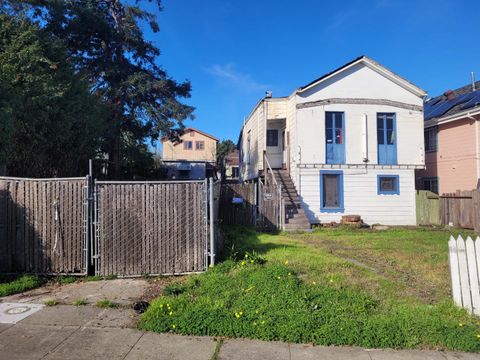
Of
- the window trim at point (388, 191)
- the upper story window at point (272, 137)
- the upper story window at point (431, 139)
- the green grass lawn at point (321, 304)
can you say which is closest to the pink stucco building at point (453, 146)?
the upper story window at point (431, 139)

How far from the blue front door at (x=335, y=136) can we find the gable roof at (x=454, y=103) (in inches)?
259

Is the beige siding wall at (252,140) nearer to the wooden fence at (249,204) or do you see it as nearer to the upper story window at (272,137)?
the upper story window at (272,137)

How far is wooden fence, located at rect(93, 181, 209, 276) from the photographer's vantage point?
733 centimetres

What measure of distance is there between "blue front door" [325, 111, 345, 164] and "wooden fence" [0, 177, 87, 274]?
1278 cm

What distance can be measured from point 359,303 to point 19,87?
11.6 m

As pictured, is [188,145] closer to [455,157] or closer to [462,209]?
[455,157]

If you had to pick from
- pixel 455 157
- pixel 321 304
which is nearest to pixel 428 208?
pixel 455 157

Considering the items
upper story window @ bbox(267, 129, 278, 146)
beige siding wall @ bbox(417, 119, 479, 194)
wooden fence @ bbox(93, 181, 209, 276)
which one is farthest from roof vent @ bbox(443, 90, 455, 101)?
wooden fence @ bbox(93, 181, 209, 276)

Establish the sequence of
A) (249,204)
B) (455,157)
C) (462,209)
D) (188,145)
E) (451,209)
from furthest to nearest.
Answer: (188,145) < (455,157) < (451,209) < (249,204) < (462,209)

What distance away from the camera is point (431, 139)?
2153 cm

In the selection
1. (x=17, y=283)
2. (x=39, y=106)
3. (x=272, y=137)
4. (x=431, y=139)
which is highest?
(x=272, y=137)

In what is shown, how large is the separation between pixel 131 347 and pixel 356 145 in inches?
612

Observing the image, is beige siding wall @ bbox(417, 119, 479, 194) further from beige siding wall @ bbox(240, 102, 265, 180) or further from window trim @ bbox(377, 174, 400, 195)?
beige siding wall @ bbox(240, 102, 265, 180)

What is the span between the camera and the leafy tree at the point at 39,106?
36.0 feet
